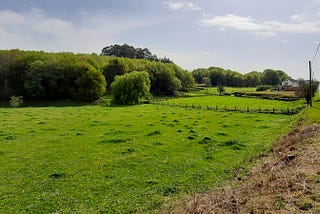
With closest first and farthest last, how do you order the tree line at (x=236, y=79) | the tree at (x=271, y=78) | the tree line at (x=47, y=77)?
the tree line at (x=47, y=77), the tree line at (x=236, y=79), the tree at (x=271, y=78)

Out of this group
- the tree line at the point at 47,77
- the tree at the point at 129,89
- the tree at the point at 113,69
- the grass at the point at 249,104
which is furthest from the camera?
the tree at the point at 113,69

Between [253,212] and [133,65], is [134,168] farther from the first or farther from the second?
[133,65]

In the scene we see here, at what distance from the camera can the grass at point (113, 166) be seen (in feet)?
41.0

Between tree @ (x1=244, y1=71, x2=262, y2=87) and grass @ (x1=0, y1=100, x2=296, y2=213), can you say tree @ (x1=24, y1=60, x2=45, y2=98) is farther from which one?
tree @ (x1=244, y1=71, x2=262, y2=87)

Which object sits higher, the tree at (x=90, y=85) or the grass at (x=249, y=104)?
the tree at (x=90, y=85)

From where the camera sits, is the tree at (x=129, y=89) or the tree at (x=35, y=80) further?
the tree at (x=35, y=80)

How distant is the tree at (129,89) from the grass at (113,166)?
46116 millimetres

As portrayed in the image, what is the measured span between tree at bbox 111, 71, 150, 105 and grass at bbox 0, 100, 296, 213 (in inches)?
1816

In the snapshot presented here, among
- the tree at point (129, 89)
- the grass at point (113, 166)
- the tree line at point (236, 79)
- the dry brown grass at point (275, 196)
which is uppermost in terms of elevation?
the tree line at point (236, 79)

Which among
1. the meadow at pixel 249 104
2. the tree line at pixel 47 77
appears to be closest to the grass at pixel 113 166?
the meadow at pixel 249 104

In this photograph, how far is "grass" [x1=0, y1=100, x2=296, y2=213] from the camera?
12.5 m

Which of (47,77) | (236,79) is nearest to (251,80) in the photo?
(236,79)

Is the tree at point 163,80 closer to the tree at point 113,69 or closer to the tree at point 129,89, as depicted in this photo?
the tree at point 113,69

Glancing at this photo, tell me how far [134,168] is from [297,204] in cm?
1033
